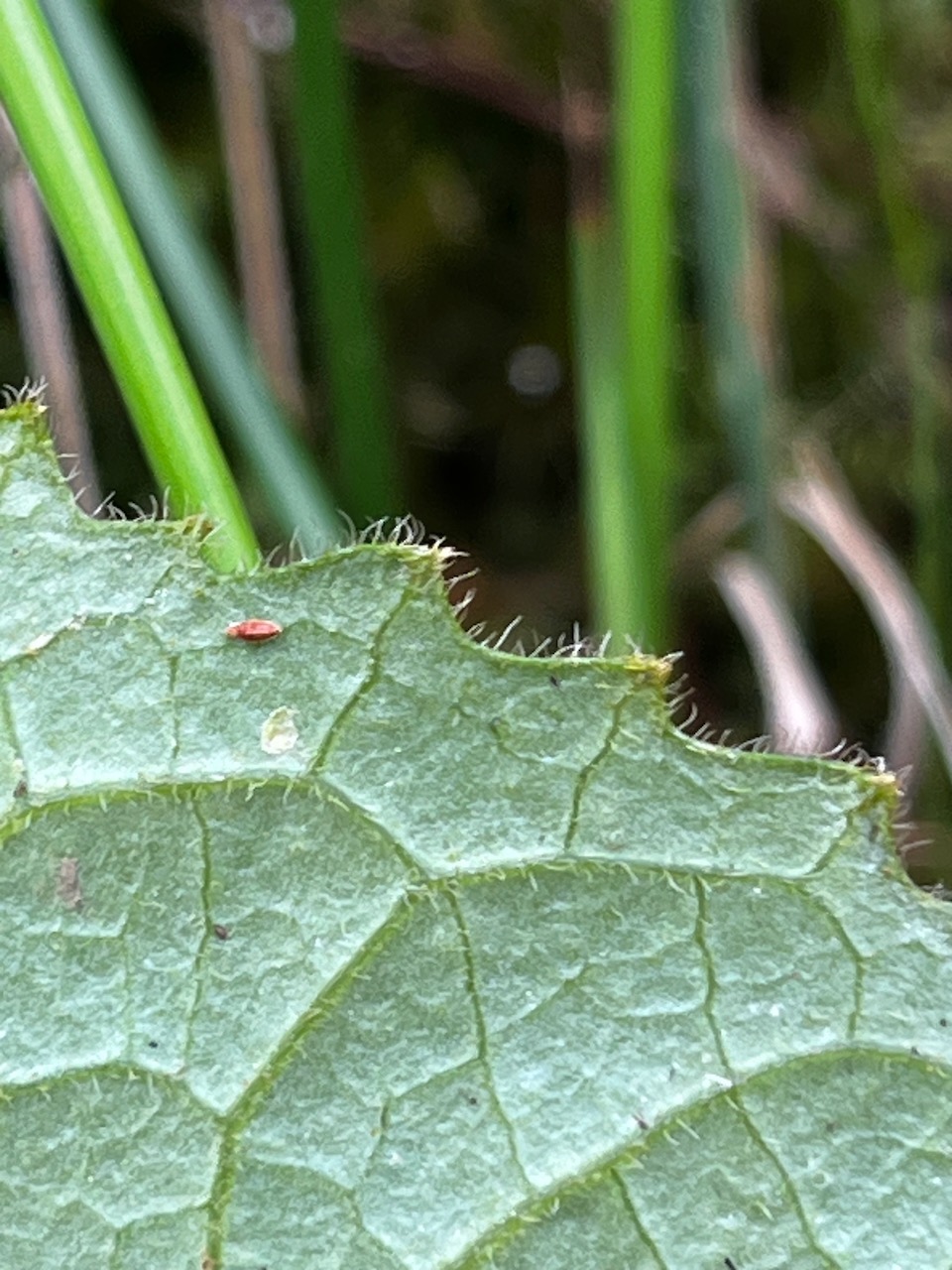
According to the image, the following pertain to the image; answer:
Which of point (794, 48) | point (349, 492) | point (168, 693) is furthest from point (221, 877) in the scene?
point (794, 48)

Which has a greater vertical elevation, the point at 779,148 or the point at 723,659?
the point at 779,148

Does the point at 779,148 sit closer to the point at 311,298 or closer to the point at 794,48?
the point at 794,48

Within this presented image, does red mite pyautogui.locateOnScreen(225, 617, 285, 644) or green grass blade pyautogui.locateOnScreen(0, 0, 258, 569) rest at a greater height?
green grass blade pyautogui.locateOnScreen(0, 0, 258, 569)

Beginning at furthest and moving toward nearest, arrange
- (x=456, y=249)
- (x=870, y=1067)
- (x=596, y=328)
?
(x=456, y=249) → (x=596, y=328) → (x=870, y=1067)

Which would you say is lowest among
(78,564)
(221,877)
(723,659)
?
(723,659)

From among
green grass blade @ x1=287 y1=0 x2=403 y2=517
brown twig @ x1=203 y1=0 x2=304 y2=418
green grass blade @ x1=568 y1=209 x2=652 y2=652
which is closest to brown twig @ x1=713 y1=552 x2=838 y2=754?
green grass blade @ x1=568 y1=209 x2=652 y2=652

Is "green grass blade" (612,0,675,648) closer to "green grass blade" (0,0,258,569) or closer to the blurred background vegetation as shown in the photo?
the blurred background vegetation

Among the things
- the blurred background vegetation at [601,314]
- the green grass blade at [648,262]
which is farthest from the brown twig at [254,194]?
the green grass blade at [648,262]

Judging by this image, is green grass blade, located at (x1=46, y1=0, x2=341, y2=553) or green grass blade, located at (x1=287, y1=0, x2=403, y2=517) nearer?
green grass blade, located at (x1=46, y1=0, x2=341, y2=553)
